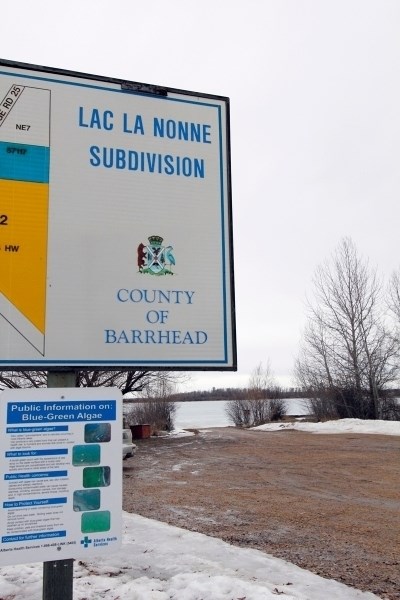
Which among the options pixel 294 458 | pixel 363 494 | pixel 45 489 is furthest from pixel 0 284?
pixel 294 458

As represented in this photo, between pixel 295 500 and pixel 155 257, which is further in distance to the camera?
pixel 295 500

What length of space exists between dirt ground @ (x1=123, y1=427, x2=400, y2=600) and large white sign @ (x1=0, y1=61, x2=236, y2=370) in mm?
3397

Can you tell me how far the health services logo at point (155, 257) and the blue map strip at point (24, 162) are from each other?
2.13ft

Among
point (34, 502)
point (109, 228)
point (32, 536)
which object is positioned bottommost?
point (32, 536)

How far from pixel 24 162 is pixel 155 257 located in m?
0.87

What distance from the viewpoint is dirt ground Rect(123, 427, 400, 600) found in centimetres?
608

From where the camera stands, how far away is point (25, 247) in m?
2.93

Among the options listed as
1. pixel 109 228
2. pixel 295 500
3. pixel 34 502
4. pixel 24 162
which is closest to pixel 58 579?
pixel 34 502

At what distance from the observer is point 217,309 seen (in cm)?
321

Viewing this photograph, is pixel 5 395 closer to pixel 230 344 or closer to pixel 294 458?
pixel 230 344

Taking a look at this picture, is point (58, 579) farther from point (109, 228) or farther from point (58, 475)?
point (109, 228)

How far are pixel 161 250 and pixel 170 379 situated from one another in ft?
87.6

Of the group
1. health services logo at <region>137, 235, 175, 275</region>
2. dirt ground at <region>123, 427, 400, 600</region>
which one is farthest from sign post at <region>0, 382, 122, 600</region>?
dirt ground at <region>123, 427, 400, 600</region>

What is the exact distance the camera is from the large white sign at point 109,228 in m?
2.94
